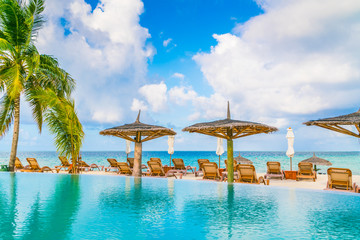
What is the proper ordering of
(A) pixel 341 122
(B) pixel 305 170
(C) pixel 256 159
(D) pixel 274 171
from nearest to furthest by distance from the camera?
(A) pixel 341 122
(B) pixel 305 170
(D) pixel 274 171
(C) pixel 256 159

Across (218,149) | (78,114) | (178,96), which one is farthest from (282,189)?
(178,96)

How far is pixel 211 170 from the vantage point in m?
10.8

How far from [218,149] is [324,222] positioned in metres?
10.7

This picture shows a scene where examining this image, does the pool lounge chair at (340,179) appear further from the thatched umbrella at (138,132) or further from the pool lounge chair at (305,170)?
the thatched umbrella at (138,132)

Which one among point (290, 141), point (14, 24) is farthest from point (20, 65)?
point (290, 141)

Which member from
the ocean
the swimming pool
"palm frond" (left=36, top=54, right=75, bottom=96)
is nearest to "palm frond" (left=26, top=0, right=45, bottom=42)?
"palm frond" (left=36, top=54, right=75, bottom=96)

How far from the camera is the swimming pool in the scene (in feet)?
12.0

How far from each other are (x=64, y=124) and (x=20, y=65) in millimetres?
2996

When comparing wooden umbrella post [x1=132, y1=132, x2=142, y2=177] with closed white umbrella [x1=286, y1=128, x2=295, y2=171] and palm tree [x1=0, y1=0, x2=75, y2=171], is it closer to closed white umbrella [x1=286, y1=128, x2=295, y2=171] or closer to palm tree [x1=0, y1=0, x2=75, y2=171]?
palm tree [x1=0, y1=0, x2=75, y2=171]

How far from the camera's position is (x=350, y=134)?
8.70 metres

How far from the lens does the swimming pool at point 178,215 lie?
3654 millimetres

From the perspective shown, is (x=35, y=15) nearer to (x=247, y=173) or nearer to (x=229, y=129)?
(x=229, y=129)

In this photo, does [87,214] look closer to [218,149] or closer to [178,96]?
[218,149]

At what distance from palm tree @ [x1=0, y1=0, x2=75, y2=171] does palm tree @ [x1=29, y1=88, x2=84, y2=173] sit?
725mm
